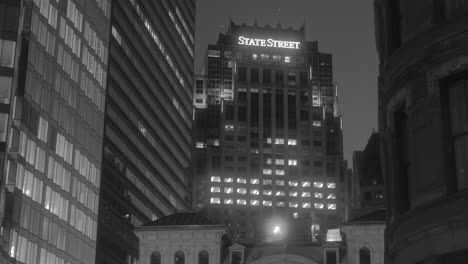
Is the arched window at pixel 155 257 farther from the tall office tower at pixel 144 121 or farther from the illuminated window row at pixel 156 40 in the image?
the illuminated window row at pixel 156 40

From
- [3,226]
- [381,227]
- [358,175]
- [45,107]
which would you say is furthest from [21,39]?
[358,175]

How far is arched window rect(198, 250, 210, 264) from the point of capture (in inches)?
3290

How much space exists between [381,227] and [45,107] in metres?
43.9

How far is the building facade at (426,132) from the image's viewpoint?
1647 centimetres

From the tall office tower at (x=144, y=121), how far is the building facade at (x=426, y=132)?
340ft

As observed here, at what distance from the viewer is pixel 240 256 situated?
83.8 metres

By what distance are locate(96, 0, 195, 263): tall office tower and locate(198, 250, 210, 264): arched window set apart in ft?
127

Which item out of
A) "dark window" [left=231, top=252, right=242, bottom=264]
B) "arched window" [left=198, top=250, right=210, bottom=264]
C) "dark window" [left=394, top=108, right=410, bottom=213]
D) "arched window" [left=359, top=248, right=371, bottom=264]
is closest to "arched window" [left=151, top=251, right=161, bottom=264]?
"arched window" [left=198, top=250, right=210, bottom=264]

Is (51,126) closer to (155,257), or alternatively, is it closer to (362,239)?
(155,257)

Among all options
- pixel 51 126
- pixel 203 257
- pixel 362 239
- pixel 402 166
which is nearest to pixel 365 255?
A: pixel 362 239

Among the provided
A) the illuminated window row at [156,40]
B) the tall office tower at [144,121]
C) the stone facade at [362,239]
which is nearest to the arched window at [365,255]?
the stone facade at [362,239]

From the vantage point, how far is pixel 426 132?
17391 millimetres

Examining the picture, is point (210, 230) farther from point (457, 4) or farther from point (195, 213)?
point (457, 4)

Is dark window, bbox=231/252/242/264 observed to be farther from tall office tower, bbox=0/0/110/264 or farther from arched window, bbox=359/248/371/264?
tall office tower, bbox=0/0/110/264
